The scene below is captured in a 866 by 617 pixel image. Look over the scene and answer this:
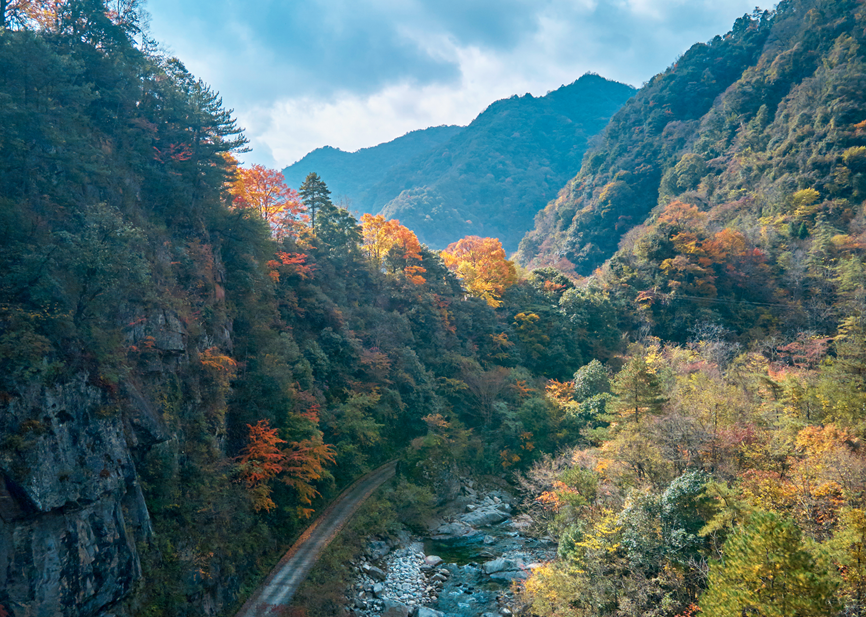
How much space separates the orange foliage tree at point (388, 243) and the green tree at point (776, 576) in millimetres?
33838

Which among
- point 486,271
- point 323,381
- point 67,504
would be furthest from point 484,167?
point 67,504

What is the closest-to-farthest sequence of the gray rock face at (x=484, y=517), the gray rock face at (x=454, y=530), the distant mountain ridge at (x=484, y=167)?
the gray rock face at (x=454, y=530) < the gray rock face at (x=484, y=517) < the distant mountain ridge at (x=484, y=167)

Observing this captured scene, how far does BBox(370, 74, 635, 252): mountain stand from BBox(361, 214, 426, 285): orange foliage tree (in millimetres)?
68741

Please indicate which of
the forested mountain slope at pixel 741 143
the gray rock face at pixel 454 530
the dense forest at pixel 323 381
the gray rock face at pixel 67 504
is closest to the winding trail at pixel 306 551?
the dense forest at pixel 323 381

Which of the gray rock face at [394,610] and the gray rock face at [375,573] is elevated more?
the gray rock face at [375,573]

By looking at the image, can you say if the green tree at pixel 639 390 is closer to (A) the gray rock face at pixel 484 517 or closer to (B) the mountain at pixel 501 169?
(A) the gray rock face at pixel 484 517

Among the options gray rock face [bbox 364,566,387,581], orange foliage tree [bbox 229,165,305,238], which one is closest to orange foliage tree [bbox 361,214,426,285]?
orange foliage tree [bbox 229,165,305,238]

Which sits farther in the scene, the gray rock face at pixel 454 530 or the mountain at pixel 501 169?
the mountain at pixel 501 169

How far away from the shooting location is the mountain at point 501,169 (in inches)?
4567

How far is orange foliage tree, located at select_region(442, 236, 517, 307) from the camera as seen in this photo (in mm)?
44531

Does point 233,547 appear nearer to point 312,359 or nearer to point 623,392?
point 312,359

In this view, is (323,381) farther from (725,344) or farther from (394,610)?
(725,344)

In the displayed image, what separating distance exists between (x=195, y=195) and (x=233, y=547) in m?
16.8

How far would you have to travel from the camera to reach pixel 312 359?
24578 mm
